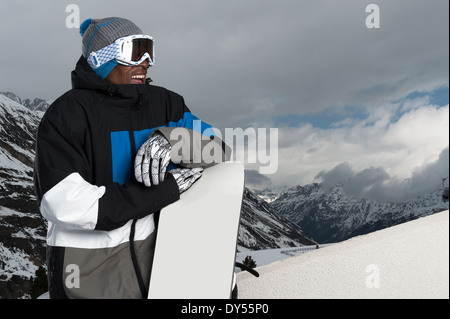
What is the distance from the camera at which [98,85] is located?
2.59 metres

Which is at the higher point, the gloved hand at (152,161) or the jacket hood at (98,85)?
the jacket hood at (98,85)

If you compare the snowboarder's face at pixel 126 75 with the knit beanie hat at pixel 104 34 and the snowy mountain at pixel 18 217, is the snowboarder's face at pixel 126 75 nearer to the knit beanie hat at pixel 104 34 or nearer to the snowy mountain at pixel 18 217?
the knit beanie hat at pixel 104 34

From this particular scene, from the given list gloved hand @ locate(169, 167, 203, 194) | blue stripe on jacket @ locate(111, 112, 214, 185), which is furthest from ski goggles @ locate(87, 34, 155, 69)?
gloved hand @ locate(169, 167, 203, 194)

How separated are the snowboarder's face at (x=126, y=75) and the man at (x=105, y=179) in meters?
0.20

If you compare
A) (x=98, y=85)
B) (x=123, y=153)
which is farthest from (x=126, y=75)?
(x=123, y=153)

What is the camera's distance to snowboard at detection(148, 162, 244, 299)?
2.28m

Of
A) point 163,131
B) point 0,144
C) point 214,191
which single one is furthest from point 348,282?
point 0,144

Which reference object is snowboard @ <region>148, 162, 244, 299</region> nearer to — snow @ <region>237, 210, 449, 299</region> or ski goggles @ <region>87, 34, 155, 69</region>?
snow @ <region>237, 210, 449, 299</region>

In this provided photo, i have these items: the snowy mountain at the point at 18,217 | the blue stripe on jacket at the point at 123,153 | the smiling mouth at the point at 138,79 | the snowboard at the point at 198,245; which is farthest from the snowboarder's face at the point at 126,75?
the snowy mountain at the point at 18,217

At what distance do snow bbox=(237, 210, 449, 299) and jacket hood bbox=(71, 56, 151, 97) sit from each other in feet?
5.19

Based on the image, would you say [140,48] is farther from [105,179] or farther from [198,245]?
A: [198,245]

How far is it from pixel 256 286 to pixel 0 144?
172 metres

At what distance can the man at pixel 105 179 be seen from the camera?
220cm
